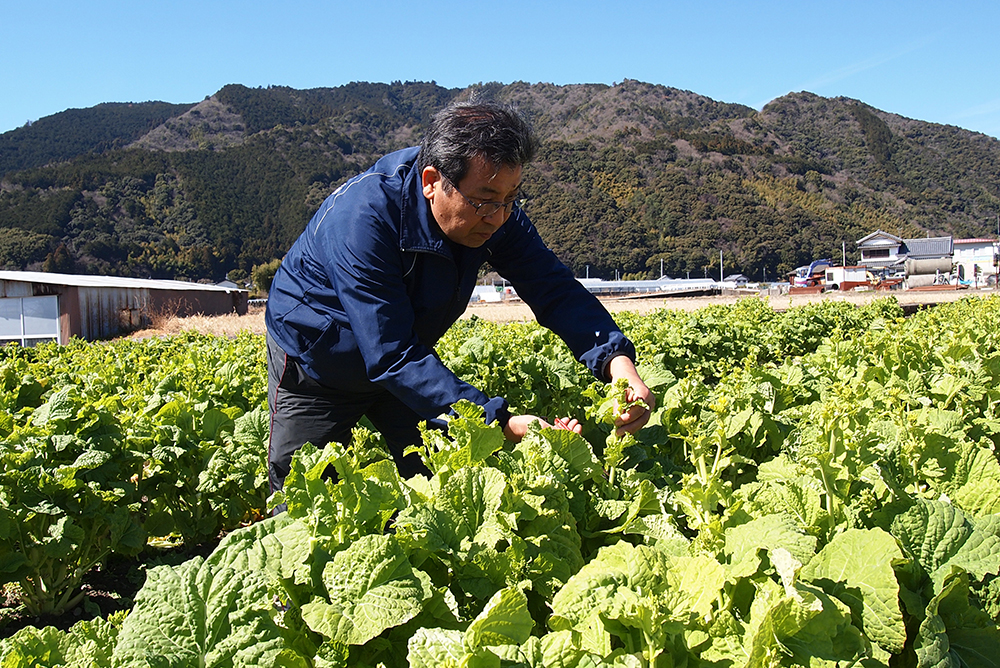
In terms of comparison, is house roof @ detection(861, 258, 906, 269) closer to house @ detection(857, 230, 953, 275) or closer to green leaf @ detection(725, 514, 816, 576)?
house @ detection(857, 230, 953, 275)

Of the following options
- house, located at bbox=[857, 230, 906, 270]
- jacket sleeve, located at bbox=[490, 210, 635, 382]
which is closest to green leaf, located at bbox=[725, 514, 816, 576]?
jacket sleeve, located at bbox=[490, 210, 635, 382]

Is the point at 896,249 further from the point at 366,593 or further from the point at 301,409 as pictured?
the point at 366,593

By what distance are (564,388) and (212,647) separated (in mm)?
3782

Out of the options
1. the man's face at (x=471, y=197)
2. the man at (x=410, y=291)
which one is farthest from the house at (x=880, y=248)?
the man's face at (x=471, y=197)

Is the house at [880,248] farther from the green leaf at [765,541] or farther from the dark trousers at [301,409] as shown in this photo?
the green leaf at [765,541]

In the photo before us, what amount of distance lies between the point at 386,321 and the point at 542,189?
463 ft

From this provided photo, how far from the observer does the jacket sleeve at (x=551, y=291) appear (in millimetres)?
2705

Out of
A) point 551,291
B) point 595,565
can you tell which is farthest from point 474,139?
point 595,565

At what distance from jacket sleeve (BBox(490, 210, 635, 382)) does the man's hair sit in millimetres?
524

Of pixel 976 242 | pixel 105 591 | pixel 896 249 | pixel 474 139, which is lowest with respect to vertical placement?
pixel 105 591

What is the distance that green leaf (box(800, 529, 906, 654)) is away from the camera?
4.41 feet

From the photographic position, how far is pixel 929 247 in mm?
90062

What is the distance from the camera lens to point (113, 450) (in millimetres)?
3789

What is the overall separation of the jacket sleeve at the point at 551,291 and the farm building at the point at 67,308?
64.7ft
